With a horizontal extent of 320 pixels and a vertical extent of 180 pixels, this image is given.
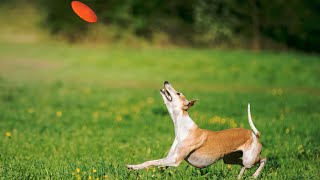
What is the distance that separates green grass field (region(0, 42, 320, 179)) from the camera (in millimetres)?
8930

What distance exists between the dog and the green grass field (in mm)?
432

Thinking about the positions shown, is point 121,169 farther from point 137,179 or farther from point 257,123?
point 257,123

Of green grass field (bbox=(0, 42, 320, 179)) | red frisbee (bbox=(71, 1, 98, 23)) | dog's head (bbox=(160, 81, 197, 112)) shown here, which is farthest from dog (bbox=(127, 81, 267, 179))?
red frisbee (bbox=(71, 1, 98, 23))

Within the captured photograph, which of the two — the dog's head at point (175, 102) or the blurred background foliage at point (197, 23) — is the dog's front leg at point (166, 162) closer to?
the dog's head at point (175, 102)

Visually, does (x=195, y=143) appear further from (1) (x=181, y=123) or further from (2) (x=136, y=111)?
(2) (x=136, y=111)

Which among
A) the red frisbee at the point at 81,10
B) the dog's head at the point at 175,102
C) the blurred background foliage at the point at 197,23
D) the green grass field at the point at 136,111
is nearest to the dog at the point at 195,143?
the dog's head at the point at 175,102

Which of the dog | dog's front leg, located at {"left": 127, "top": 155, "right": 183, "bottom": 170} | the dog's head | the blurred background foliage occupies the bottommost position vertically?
the blurred background foliage

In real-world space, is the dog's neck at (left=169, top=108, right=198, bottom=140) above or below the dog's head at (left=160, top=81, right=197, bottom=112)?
below

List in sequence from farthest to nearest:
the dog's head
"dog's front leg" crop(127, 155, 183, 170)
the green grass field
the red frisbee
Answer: the red frisbee
the green grass field
the dog's head
"dog's front leg" crop(127, 155, 183, 170)

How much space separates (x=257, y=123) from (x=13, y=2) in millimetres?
38564

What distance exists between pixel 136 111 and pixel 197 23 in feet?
84.0

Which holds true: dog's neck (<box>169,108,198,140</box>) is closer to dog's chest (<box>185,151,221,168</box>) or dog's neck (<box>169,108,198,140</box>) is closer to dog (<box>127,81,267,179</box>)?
dog (<box>127,81,267,179</box>)

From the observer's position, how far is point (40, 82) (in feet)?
77.7

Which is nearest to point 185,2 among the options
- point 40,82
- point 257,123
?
point 40,82
